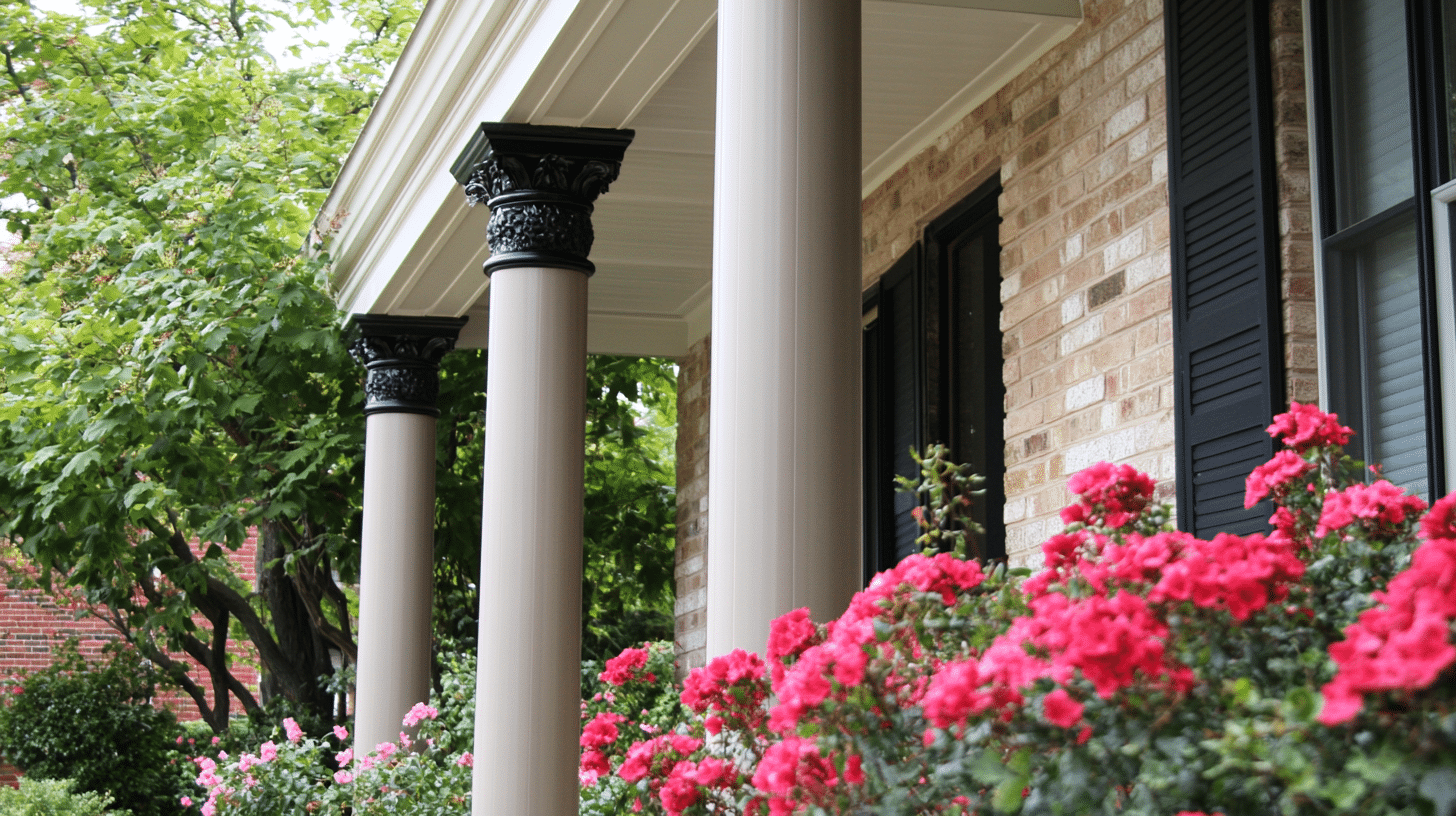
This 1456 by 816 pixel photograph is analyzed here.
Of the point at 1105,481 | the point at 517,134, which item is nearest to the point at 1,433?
the point at 517,134

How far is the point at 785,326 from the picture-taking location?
3672 mm

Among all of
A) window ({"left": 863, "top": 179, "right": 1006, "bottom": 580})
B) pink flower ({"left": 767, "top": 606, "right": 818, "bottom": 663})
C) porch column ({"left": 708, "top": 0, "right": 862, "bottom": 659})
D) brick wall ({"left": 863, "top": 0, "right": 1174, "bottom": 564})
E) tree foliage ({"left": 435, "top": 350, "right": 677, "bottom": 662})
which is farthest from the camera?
tree foliage ({"left": 435, "top": 350, "right": 677, "bottom": 662})

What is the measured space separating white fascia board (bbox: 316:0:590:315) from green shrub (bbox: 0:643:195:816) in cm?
833

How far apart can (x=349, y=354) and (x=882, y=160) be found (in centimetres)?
401

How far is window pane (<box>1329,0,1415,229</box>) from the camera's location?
166 inches

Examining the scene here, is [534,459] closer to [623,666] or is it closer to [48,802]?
[623,666]

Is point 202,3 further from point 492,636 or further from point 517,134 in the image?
point 492,636

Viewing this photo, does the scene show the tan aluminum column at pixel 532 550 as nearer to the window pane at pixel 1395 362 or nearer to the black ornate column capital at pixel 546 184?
the black ornate column capital at pixel 546 184

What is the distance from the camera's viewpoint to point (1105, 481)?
109 inches

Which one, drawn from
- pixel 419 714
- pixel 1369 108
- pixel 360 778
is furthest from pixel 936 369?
pixel 360 778

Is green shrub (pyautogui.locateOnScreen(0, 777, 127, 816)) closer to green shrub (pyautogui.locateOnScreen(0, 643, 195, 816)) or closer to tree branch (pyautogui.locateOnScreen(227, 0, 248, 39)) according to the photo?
green shrub (pyautogui.locateOnScreen(0, 643, 195, 816))

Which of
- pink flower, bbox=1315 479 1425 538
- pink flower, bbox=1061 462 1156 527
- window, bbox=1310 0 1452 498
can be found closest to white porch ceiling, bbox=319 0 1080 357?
window, bbox=1310 0 1452 498

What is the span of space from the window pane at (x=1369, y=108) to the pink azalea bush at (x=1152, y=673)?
177 cm

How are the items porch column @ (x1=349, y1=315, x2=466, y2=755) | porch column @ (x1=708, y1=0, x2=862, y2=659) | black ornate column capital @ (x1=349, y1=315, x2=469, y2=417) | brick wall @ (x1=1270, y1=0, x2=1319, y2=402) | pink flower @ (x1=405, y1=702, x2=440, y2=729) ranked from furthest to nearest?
black ornate column capital @ (x1=349, y1=315, x2=469, y2=417) < porch column @ (x1=349, y1=315, x2=466, y2=755) < pink flower @ (x1=405, y1=702, x2=440, y2=729) < brick wall @ (x1=1270, y1=0, x2=1319, y2=402) < porch column @ (x1=708, y1=0, x2=862, y2=659)
